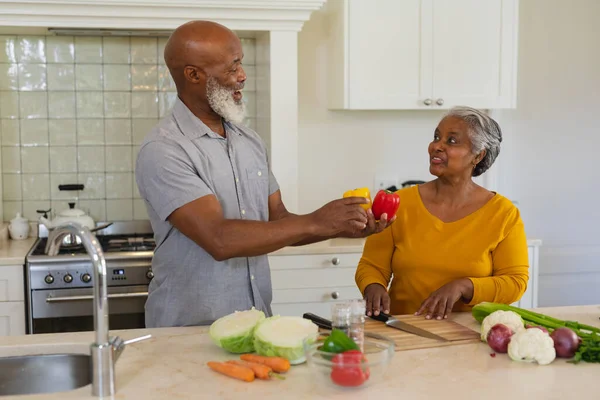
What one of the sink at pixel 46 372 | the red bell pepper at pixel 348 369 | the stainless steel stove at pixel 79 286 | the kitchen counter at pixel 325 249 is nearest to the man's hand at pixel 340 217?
the red bell pepper at pixel 348 369

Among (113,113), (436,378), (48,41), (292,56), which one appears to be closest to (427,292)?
(436,378)

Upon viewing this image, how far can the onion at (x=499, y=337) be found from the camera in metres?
2.03

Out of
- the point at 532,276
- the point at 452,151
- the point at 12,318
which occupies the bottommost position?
the point at 12,318

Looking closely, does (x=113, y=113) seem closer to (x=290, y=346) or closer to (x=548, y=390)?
(x=290, y=346)

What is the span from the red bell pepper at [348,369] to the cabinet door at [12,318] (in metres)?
2.12

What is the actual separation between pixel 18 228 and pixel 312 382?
8.34 feet

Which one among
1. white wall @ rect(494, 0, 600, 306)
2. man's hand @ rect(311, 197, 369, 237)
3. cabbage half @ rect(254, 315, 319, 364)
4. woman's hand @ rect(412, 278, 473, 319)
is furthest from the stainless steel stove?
white wall @ rect(494, 0, 600, 306)

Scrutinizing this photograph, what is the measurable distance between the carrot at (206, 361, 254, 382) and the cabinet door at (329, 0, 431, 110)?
7.51 feet

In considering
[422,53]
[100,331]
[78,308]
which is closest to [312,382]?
[100,331]

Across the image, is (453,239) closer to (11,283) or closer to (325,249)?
(325,249)

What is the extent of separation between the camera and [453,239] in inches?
102

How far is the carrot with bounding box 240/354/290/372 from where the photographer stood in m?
1.86

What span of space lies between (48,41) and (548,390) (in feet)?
10.3

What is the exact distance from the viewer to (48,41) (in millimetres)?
4043
